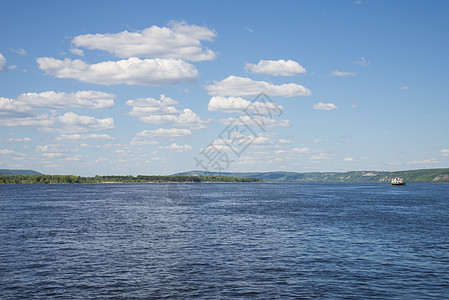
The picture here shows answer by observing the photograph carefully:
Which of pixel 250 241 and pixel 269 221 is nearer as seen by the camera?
pixel 250 241

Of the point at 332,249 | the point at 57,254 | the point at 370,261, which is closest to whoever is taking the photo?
the point at 370,261

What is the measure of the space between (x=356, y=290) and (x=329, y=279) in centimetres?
348

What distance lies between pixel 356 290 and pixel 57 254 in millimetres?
32988

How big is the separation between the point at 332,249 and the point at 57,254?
3298 centimetres

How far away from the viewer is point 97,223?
7425cm

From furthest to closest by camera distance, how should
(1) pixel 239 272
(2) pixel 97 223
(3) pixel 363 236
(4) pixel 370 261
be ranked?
(2) pixel 97 223 → (3) pixel 363 236 → (4) pixel 370 261 → (1) pixel 239 272

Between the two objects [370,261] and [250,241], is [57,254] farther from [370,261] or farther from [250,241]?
[370,261]

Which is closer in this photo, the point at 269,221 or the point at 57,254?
the point at 57,254

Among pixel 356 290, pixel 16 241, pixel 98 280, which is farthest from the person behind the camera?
pixel 16 241

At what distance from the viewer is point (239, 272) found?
37.6 m

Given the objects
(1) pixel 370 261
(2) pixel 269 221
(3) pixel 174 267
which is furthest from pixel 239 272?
(2) pixel 269 221

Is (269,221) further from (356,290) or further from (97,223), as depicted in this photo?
(356,290)

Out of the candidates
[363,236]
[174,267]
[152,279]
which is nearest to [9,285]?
[152,279]

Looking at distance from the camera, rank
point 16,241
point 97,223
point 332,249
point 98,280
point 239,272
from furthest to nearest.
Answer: point 97,223 → point 16,241 → point 332,249 → point 239,272 → point 98,280
